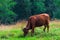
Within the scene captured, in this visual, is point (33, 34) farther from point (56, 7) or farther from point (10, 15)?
point (56, 7)

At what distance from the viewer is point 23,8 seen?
45.8 meters

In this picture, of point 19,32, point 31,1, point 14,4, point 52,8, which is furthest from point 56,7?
point 19,32

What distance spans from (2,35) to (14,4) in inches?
1115

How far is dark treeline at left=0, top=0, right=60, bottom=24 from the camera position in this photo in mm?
43000

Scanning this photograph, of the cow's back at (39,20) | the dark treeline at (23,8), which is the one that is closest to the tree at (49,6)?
the dark treeline at (23,8)

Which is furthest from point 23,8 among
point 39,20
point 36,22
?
point 36,22

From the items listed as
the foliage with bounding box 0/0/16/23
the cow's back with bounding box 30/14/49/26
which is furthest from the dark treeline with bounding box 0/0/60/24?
the cow's back with bounding box 30/14/49/26

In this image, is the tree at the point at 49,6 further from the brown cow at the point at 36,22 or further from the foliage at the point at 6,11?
the brown cow at the point at 36,22

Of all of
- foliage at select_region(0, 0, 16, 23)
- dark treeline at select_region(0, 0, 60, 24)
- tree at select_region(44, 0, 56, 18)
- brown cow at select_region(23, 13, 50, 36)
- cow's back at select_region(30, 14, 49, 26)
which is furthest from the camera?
tree at select_region(44, 0, 56, 18)

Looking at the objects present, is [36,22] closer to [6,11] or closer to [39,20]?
[39,20]

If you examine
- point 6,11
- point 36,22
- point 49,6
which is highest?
point 36,22

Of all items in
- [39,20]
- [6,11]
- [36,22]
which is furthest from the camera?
[6,11]

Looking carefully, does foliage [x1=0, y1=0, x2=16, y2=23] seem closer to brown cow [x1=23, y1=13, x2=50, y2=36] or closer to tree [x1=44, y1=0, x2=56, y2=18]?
tree [x1=44, y1=0, x2=56, y2=18]

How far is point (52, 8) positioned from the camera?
156 ft
